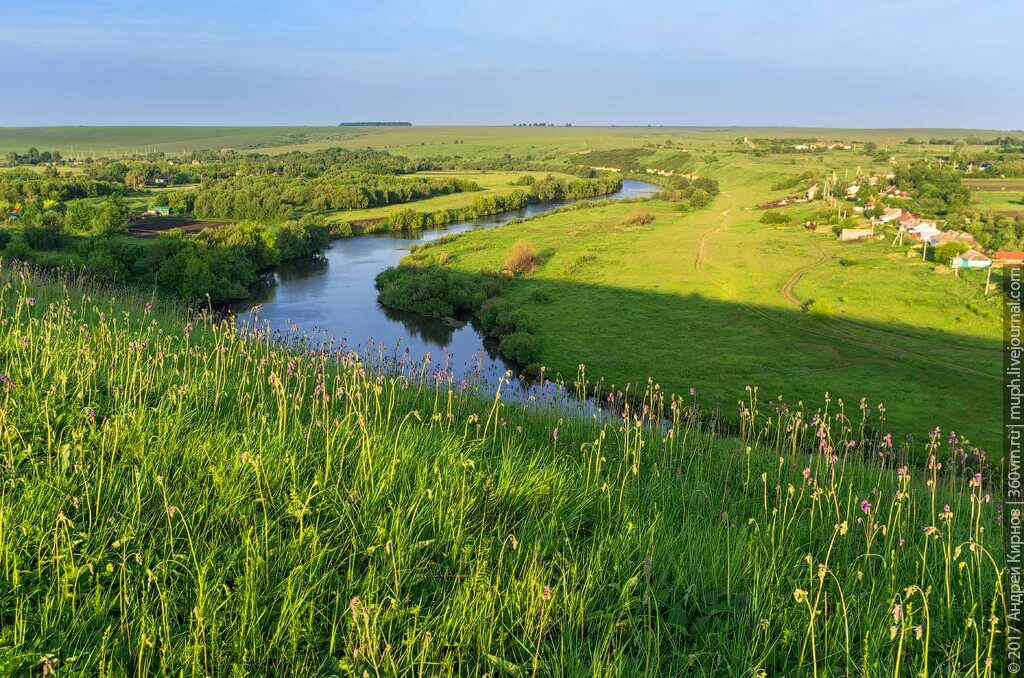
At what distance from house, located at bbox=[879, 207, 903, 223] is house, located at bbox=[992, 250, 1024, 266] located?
18.2 meters

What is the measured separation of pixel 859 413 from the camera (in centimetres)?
2486

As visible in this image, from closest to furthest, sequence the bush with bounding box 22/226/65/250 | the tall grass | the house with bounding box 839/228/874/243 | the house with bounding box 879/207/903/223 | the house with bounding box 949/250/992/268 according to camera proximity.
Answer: the tall grass < the house with bounding box 949/250/992/268 < the bush with bounding box 22/226/65/250 < the house with bounding box 839/228/874/243 < the house with bounding box 879/207/903/223

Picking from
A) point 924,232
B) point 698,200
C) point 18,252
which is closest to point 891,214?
point 924,232

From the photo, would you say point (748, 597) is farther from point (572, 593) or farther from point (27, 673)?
point (27, 673)

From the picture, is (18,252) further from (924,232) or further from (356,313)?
(924,232)

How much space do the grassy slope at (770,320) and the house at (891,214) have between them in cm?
838

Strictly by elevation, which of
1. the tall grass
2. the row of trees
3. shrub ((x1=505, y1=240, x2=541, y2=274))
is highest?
the row of trees

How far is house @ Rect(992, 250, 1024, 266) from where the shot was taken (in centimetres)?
4222

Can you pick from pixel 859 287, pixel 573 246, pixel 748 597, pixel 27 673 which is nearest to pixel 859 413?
pixel 859 287

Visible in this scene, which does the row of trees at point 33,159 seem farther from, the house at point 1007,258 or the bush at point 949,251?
the house at point 1007,258

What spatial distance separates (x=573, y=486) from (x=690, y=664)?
167cm

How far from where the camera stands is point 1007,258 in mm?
43656

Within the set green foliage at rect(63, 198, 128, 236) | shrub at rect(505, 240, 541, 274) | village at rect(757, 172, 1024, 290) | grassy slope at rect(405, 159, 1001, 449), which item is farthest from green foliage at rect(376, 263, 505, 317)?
village at rect(757, 172, 1024, 290)

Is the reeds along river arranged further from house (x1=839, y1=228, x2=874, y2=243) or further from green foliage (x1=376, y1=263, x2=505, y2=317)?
house (x1=839, y1=228, x2=874, y2=243)
